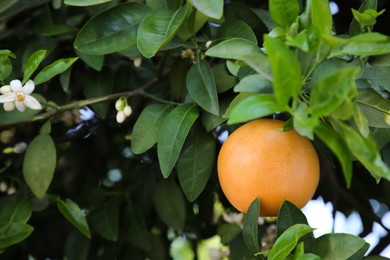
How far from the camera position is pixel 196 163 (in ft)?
3.72

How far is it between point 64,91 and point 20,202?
265mm

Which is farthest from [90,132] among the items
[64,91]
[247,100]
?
[247,100]

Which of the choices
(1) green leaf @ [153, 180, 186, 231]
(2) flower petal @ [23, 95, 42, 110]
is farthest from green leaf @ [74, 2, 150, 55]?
(1) green leaf @ [153, 180, 186, 231]

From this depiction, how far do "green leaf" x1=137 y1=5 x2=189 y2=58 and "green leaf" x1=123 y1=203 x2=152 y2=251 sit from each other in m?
0.57

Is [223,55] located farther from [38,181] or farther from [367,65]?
[38,181]

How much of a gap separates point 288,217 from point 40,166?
1.58ft

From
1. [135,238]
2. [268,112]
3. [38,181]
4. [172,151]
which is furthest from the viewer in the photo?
[135,238]

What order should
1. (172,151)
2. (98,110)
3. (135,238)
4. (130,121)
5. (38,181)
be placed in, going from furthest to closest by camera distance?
(130,121)
(135,238)
(98,110)
(38,181)
(172,151)

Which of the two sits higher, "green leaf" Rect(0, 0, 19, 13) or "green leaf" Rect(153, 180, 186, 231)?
"green leaf" Rect(0, 0, 19, 13)

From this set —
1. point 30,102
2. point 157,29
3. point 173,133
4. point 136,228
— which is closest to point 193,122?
point 173,133

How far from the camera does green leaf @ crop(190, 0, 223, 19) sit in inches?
37.6

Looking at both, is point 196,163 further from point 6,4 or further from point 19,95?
point 6,4

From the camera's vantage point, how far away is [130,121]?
1668mm

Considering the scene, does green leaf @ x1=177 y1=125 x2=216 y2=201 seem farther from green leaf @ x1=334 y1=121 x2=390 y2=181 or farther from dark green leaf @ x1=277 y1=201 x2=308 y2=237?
green leaf @ x1=334 y1=121 x2=390 y2=181
